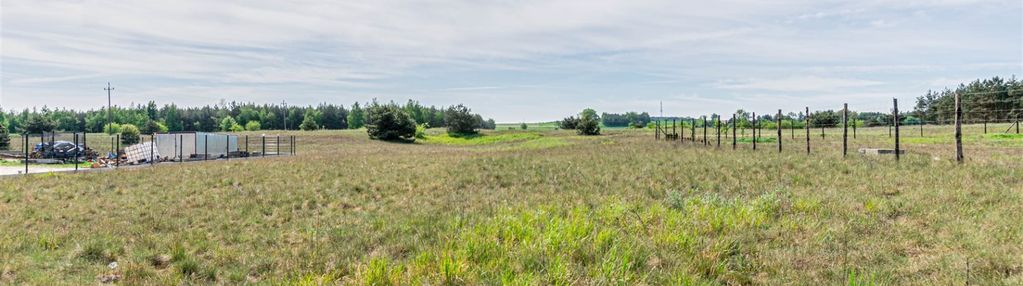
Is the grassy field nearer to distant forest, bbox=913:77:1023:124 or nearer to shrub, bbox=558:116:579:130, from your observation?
distant forest, bbox=913:77:1023:124

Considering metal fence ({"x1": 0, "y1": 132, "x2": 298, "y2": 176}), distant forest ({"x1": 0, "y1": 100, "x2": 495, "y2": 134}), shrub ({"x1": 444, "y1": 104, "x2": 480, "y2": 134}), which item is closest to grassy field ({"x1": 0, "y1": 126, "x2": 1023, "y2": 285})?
metal fence ({"x1": 0, "y1": 132, "x2": 298, "y2": 176})

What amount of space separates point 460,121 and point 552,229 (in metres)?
88.7

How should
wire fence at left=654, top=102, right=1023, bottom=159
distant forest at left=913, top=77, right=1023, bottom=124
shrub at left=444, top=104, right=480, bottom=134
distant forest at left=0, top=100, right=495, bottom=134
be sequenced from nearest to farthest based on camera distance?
wire fence at left=654, top=102, right=1023, bottom=159 < distant forest at left=913, top=77, right=1023, bottom=124 < shrub at left=444, top=104, right=480, bottom=134 < distant forest at left=0, top=100, right=495, bottom=134

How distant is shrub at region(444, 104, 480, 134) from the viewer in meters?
95.4

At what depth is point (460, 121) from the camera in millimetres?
95688

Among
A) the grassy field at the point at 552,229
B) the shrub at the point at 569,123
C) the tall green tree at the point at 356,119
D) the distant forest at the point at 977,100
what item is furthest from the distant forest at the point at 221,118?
the grassy field at the point at 552,229

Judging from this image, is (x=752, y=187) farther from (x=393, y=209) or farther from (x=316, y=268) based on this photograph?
(x=316, y=268)

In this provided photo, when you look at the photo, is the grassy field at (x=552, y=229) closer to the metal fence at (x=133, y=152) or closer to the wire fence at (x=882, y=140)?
the wire fence at (x=882, y=140)

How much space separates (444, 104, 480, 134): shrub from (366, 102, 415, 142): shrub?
15878mm

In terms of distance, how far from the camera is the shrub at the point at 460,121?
313ft

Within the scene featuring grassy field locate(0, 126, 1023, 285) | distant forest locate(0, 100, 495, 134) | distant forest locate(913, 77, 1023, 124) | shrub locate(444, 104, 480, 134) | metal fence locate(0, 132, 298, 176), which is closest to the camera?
grassy field locate(0, 126, 1023, 285)

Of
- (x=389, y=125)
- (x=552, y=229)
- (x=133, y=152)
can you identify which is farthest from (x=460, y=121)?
(x=552, y=229)

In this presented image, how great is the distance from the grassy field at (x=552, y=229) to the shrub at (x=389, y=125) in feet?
205

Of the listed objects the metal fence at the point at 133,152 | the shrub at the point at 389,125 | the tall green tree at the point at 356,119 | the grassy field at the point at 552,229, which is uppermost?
the tall green tree at the point at 356,119
